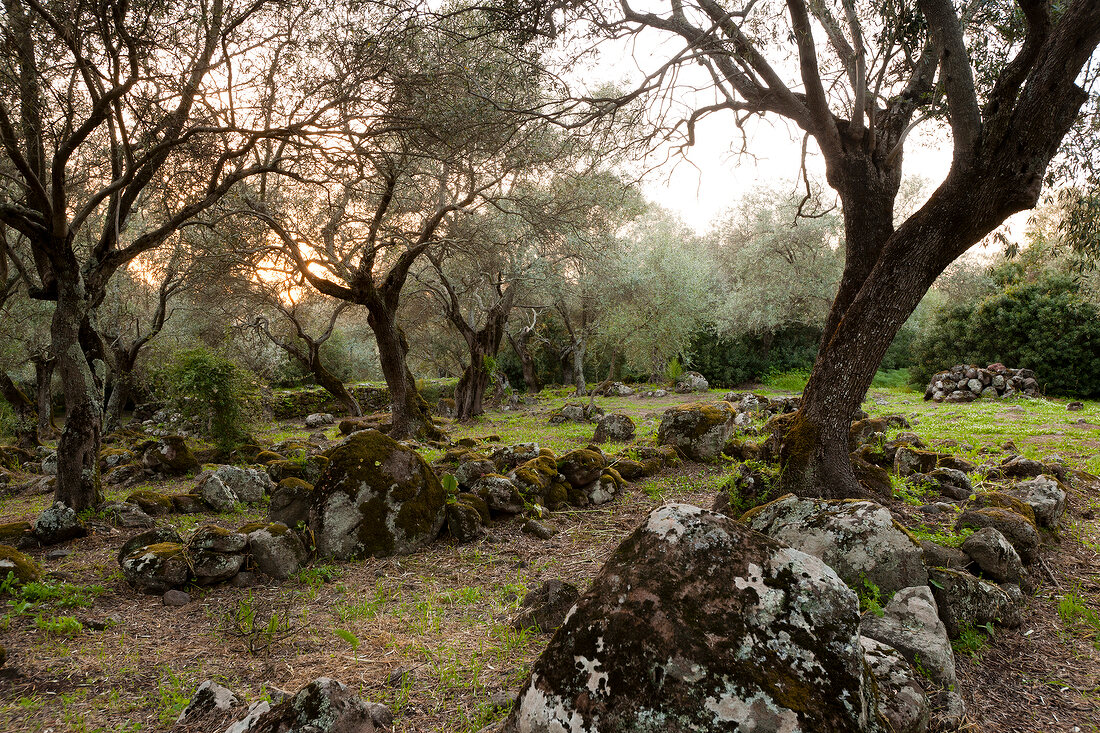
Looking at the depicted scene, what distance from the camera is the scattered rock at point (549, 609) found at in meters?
4.09

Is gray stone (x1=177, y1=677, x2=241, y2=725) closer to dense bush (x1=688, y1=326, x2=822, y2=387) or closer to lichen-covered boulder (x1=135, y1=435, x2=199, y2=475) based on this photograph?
lichen-covered boulder (x1=135, y1=435, x2=199, y2=475)

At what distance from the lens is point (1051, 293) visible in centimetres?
2152

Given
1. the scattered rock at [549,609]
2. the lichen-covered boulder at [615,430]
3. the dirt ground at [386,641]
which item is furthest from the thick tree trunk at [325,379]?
the scattered rock at [549,609]

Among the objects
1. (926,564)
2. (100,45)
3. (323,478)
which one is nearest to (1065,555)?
(926,564)

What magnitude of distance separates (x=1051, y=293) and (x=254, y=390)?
2782cm

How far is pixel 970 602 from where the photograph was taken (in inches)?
156

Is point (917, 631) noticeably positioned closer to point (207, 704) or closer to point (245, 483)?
point (207, 704)

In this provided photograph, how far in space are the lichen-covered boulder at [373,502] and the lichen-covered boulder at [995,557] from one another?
17.0 ft

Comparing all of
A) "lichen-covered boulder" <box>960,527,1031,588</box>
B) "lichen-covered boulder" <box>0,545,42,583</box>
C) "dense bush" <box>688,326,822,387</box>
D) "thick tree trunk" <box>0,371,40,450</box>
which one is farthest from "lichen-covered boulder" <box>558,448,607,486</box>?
"dense bush" <box>688,326,822,387</box>

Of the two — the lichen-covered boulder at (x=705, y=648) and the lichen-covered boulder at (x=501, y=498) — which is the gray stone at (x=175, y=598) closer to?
the lichen-covered boulder at (x=501, y=498)

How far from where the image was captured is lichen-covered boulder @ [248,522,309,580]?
542 cm

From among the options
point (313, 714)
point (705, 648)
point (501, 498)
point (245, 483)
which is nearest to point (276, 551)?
point (501, 498)

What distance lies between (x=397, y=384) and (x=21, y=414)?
10.9 meters

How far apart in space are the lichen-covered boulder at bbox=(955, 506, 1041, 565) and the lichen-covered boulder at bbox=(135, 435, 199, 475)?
13.0m
